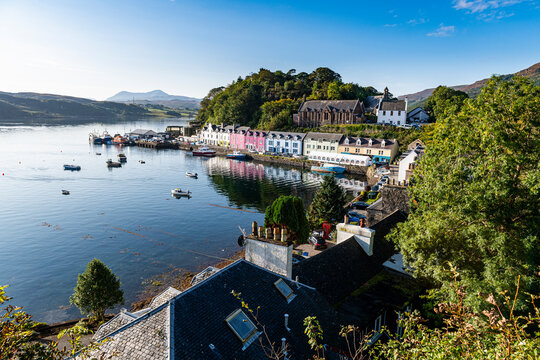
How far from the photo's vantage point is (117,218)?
4975cm

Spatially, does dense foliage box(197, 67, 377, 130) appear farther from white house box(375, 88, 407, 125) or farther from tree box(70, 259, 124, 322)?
tree box(70, 259, 124, 322)

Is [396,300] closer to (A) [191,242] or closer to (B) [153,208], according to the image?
(A) [191,242]

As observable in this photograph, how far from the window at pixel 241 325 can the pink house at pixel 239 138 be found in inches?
4502

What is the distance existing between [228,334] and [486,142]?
1285 cm

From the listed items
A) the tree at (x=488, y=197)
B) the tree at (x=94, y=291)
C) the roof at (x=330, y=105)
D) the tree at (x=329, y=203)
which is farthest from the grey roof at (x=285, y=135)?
the tree at (x=488, y=197)

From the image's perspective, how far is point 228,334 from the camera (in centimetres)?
1003

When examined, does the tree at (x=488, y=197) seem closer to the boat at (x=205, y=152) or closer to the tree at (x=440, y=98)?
the tree at (x=440, y=98)

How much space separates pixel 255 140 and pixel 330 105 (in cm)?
3148

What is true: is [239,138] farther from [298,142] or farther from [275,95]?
[275,95]

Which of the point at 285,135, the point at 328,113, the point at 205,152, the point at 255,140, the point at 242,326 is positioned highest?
the point at 328,113

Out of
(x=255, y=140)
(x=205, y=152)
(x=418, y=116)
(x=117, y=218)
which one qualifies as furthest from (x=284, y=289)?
(x=418, y=116)

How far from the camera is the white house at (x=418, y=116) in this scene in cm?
10750

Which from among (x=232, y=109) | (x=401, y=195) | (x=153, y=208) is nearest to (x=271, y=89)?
(x=232, y=109)

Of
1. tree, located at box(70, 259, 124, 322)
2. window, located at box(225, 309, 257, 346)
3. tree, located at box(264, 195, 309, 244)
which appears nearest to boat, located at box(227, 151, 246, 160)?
tree, located at box(264, 195, 309, 244)
